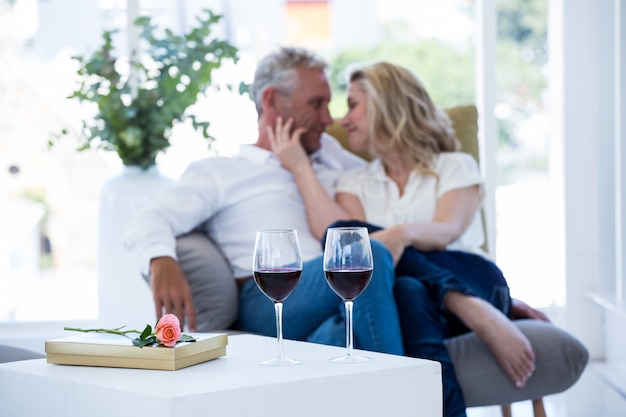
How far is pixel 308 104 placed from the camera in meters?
3.15

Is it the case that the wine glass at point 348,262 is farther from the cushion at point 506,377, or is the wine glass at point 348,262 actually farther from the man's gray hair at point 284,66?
the man's gray hair at point 284,66

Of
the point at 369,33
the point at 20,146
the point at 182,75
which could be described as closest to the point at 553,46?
the point at 369,33

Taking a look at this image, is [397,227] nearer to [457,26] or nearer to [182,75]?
[182,75]

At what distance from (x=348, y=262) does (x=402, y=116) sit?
154 centimetres

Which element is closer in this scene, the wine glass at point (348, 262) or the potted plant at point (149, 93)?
the wine glass at point (348, 262)

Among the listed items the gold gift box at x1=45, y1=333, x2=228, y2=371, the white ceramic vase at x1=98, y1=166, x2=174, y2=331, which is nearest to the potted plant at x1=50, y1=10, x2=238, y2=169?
the white ceramic vase at x1=98, y1=166, x2=174, y2=331

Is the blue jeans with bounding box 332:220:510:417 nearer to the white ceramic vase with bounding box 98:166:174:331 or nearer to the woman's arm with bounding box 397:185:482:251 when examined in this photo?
the woman's arm with bounding box 397:185:482:251

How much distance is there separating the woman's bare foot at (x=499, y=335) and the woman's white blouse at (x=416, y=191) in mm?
421

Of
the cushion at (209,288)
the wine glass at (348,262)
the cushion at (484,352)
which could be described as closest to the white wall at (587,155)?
the cushion at (484,352)

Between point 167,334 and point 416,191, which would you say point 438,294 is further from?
point 167,334

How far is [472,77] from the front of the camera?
461 centimetres

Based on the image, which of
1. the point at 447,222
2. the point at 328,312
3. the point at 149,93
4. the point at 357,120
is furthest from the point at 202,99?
the point at 328,312

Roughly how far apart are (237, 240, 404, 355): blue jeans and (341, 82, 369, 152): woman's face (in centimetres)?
63

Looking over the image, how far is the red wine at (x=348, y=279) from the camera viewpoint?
1.57 meters
